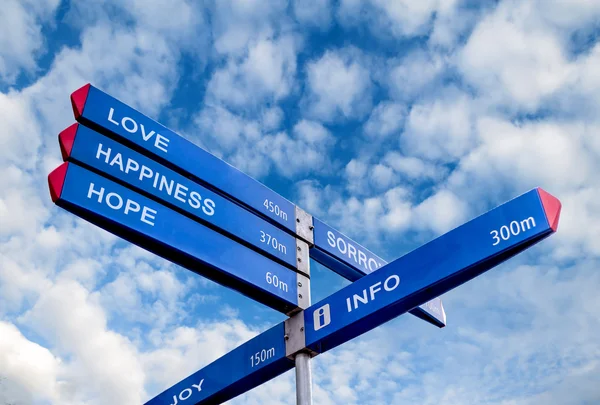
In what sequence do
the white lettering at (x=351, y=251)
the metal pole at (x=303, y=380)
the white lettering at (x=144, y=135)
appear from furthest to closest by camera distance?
the white lettering at (x=351, y=251) < the white lettering at (x=144, y=135) < the metal pole at (x=303, y=380)

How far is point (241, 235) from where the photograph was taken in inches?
169

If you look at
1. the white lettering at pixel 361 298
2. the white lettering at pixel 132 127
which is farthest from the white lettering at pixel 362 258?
the white lettering at pixel 132 127

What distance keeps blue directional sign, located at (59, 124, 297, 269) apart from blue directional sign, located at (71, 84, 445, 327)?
0.07 metres

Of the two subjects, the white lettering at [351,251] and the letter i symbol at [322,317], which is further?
the white lettering at [351,251]

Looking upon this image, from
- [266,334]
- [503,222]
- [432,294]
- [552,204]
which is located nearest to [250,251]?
[266,334]

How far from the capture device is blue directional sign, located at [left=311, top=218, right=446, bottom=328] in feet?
16.3

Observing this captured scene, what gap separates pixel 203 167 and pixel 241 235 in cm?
63

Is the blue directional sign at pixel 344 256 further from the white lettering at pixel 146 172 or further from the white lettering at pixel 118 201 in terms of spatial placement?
the white lettering at pixel 118 201

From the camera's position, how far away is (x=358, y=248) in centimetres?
527

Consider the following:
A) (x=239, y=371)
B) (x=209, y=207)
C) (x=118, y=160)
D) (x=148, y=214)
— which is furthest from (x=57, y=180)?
(x=239, y=371)

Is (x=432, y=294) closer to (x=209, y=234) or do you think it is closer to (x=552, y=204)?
(x=552, y=204)

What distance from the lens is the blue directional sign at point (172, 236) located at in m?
3.52

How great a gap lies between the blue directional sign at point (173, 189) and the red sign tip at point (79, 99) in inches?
5.3

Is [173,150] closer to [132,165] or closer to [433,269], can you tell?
[132,165]
